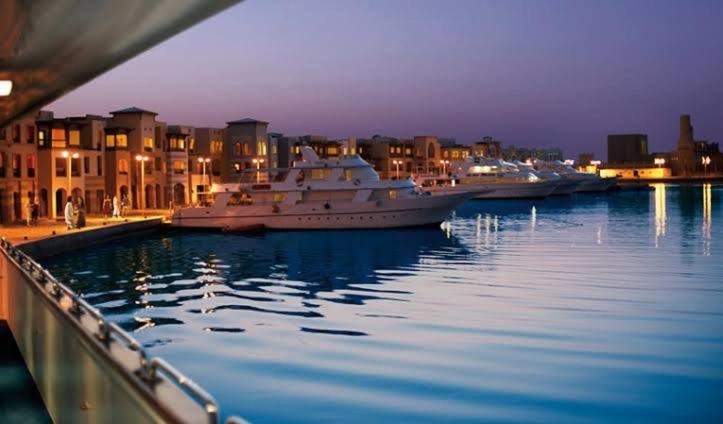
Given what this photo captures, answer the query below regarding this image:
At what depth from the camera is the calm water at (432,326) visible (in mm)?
12055

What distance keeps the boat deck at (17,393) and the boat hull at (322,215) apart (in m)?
37.9

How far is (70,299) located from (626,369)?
373 inches

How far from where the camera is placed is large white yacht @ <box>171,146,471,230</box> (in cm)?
5053

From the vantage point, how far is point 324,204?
50688 millimetres

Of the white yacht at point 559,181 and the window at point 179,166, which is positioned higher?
the window at point 179,166

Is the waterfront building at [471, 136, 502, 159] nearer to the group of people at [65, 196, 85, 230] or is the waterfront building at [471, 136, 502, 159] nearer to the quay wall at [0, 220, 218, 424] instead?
the group of people at [65, 196, 85, 230]

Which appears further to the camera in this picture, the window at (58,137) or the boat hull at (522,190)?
the boat hull at (522,190)

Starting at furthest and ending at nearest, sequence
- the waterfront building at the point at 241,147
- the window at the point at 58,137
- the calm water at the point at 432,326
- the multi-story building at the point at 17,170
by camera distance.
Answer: the waterfront building at the point at 241,147 → the window at the point at 58,137 → the multi-story building at the point at 17,170 → the calm water at the point at 432,326

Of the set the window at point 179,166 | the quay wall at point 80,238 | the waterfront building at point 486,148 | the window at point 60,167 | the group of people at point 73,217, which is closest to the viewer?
the quay wall at point 80,238

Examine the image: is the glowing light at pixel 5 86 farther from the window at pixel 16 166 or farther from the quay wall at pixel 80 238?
the window at pixel 16 166

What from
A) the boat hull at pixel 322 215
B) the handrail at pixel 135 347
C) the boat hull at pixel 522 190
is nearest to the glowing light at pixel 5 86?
the handrail at pixel 135 347

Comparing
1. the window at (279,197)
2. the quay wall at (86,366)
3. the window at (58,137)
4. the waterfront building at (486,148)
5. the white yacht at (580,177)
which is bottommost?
the quay wall at (86,366)

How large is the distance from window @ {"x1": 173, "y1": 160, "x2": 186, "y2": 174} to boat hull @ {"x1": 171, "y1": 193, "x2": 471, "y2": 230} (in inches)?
812

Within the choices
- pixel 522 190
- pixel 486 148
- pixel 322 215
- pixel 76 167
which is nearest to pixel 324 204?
pixel 322 215
